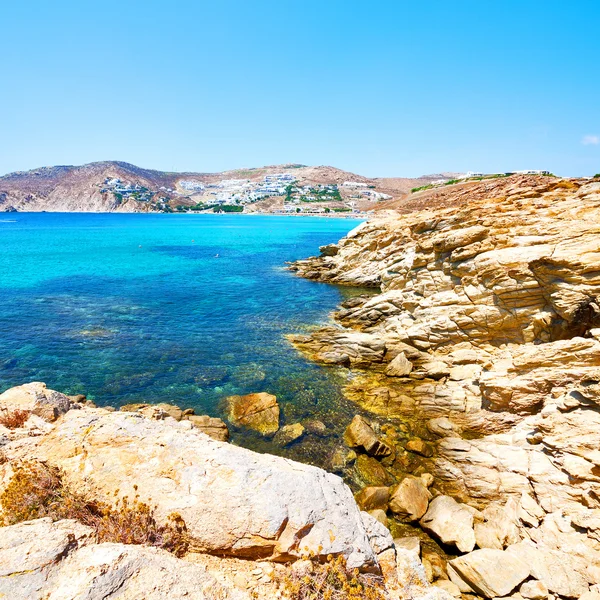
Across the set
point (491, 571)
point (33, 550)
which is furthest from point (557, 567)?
point (33, 550)

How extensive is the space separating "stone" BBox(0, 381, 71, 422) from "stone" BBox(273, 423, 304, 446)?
9.53 meters

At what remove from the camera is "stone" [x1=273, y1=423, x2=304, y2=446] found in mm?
16938

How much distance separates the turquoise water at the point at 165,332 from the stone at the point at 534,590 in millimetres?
9872

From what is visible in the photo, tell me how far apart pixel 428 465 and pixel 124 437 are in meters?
12.8

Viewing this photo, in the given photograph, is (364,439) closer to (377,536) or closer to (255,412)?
(255,412)

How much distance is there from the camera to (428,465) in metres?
15.3

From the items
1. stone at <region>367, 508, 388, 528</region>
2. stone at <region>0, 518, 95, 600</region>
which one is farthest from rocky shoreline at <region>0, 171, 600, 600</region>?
stone at <region>367, 508, 388, 528</region>

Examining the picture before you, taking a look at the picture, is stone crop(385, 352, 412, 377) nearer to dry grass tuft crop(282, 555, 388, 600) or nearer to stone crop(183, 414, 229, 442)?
stone crop(183, 414, 229, 442)

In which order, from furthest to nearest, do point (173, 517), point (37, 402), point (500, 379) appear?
point (500, 379) → point (37, 402) → point (173, 517)

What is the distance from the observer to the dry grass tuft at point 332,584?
20.6 feet

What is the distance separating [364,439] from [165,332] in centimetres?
2055

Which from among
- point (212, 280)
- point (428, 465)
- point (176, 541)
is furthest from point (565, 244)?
point (212, 280)

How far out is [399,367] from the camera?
22.5 m

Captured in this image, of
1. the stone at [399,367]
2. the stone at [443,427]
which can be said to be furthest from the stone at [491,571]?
the stone at [399,367]
